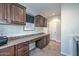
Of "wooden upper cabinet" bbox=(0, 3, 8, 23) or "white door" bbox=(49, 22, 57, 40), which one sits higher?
"wooden upper cabinet" bbox=(0, 3, 8, 23)

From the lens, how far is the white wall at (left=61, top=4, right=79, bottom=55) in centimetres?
407

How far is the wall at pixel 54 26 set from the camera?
867 centimetres

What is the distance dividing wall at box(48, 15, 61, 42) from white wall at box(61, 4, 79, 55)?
4283mm

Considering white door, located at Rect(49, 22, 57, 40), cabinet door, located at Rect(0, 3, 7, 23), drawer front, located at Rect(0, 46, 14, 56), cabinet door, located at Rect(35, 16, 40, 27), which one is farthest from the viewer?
white door, located at Rect(49, 22, 57, 40)

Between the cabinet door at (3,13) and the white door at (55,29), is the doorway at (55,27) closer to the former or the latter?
the white door at (55,29)

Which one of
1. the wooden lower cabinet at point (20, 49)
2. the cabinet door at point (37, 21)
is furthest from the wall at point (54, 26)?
the wooden lower cabinet at point (20, 49)

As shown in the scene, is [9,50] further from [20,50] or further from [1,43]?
[20,50]

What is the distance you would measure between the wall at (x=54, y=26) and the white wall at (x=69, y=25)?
428cm

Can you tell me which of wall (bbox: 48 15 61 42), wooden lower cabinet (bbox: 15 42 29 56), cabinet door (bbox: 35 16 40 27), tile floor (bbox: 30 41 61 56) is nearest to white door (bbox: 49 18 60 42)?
wall (bbox: 48 15 61 42)

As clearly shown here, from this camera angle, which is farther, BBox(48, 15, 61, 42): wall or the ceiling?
BBox(48, 15, 61, 42): wall

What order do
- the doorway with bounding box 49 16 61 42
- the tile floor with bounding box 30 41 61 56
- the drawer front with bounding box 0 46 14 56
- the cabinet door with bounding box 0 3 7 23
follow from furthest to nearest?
1. the doorway with bounding box 49 16 61 42
2. the tile floor with bounding box 30 41 61 56
3. the cabinet door with bounding box 0 3 7 23
4. the drawer front with bounding box 0 46 14 56

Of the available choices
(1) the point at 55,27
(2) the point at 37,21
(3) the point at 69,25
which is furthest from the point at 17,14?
(1) the point at 55,27

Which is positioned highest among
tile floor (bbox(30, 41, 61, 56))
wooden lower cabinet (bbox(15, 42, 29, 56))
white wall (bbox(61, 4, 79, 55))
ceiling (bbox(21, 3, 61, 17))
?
ceiling (bbox(21, 3, 61, 17))

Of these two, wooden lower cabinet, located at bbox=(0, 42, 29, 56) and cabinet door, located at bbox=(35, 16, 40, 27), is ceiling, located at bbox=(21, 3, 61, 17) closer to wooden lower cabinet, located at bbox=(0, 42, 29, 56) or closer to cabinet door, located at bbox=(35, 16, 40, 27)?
cabinet door, located at bbox=(35, 16, 40, 27)
